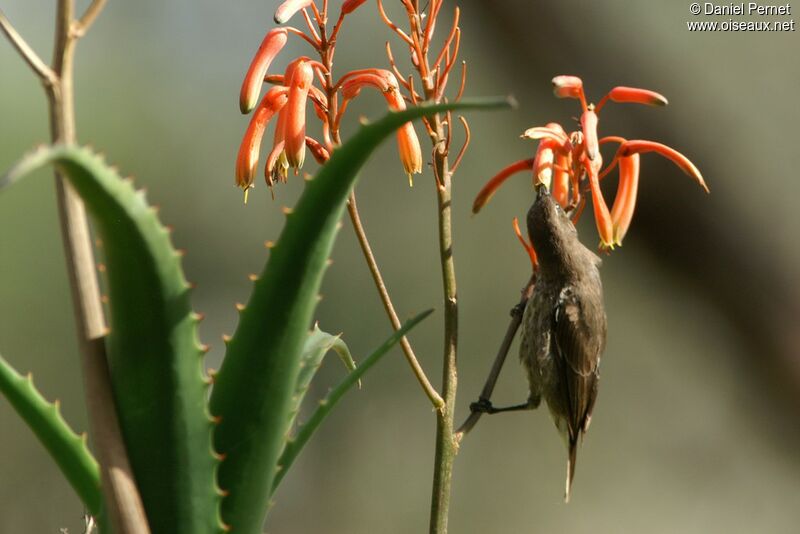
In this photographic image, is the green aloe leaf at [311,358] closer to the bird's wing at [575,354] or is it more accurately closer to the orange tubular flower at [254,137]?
the orange tubular flower at [254,137]

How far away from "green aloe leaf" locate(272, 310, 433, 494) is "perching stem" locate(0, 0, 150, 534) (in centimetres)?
11

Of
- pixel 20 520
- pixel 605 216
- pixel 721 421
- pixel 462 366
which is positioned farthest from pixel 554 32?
pixel 20 520

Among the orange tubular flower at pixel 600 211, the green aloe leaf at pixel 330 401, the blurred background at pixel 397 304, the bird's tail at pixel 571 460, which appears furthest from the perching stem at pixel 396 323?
the blurred background at pixel 397 304

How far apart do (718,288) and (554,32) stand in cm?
65

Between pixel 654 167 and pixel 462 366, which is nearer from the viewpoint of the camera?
pixel 654 167

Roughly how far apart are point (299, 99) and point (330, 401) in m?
0.37

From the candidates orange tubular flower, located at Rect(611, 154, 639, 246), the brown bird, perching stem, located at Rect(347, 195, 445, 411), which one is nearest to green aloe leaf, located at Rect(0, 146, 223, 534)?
perching stem, located at Rect(347, 195, 445, 411)

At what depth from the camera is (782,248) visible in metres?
2.05

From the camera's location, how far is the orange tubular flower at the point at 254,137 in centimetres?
98

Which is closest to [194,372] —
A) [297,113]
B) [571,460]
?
[297,113]

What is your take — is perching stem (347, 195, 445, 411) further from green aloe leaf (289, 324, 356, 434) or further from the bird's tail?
the bird's tail

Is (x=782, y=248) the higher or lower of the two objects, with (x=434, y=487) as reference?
higher

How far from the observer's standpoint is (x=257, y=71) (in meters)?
0.99

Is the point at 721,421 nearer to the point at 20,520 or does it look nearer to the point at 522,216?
the point at 522,216
